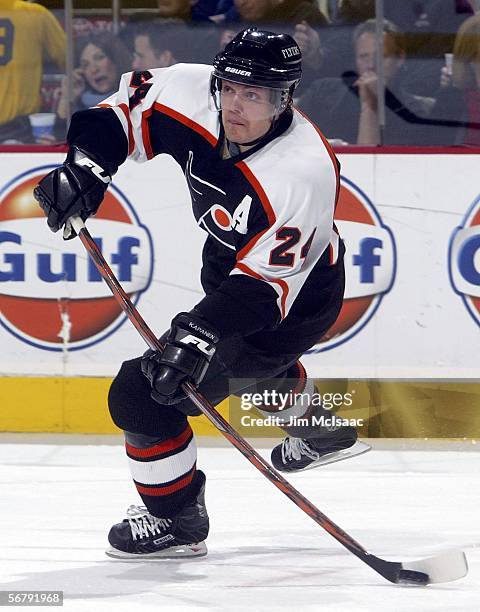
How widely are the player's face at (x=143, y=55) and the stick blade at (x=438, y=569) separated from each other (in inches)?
88.6

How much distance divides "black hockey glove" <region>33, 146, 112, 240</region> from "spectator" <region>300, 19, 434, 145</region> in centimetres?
159

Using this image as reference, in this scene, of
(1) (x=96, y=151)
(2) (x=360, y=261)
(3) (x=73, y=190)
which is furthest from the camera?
(2) (x=360, y=261)

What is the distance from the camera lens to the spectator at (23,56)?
182 inches

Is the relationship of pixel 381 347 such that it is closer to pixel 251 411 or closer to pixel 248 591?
pixel 251 411

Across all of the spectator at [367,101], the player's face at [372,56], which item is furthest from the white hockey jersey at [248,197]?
the player's face at [372,56]

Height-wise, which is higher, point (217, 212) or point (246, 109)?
point (246, 109)

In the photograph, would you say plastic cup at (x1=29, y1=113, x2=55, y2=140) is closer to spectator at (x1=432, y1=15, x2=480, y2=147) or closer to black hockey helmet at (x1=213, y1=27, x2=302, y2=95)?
spectator at (x1=432, y1=15, x2=480, y2=147)

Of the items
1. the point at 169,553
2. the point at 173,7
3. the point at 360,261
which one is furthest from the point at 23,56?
the point at 169,553

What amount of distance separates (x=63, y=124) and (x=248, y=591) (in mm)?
2212

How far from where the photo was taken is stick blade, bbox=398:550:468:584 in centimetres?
288

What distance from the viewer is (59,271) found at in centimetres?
457

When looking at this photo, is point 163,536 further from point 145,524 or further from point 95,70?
point 95,70

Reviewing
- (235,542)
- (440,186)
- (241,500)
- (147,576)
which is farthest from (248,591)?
(440,186)

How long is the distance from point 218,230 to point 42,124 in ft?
5.56
